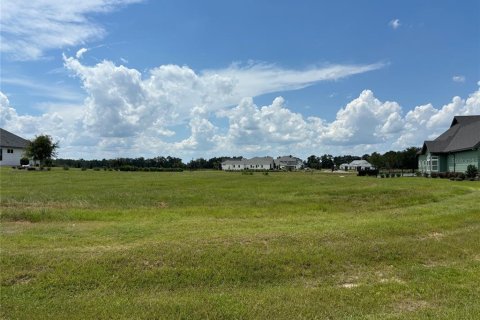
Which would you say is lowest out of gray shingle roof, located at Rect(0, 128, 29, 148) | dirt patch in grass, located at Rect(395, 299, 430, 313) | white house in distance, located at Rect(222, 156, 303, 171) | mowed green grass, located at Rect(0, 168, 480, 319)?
dirt patch in grass, located at Rect(395, 299, 430, 313)

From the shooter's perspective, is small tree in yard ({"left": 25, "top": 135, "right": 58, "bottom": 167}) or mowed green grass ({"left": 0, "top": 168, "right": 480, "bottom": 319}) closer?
mowed green grass ({"left": 0, "top": 168, "right": 480, "bottom": 319})

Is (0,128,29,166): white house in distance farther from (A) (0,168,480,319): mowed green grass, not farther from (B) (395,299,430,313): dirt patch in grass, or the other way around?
(B) (395,299,430,313): dirt patch in grass

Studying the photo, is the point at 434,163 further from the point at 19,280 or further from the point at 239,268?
the point at 19,280

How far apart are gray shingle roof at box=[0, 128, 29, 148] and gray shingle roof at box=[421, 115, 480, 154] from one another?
6871 cm

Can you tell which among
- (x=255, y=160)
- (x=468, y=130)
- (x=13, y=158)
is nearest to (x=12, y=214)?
(x=468, y=130)

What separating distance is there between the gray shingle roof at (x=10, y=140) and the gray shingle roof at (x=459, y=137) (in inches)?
2705

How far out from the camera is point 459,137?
2347 inches

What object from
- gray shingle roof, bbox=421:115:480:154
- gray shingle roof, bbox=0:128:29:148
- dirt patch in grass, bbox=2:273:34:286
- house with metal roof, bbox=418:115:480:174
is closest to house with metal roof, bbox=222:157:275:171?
gray shingle roof, bbox=0:128:29:148

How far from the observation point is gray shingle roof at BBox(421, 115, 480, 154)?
176ft

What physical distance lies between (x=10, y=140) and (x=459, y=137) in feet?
245

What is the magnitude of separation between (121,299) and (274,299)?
8.97 ft

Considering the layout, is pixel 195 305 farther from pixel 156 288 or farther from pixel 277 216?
pixel 277 216

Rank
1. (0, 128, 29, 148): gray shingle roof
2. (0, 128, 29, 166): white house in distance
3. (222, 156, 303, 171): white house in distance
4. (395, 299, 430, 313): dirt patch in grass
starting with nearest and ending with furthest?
1. (395, 299, 430, 313): dirt patch in grass
2. (0, 128, 29, 166): white house in distance
3. (0, 128, 29, 148): gray shingle roof
4. (222, 156, 303, 171): white house in distance

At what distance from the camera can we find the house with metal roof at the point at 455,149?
2071 inches
